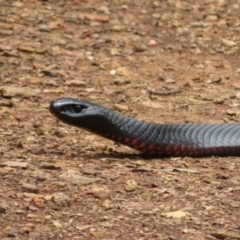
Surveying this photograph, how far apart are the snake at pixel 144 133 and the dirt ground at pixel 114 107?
0.32 ft

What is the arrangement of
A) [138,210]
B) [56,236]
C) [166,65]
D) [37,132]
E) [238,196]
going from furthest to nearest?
1. [166,65]
2. [37,132]
3. [238,196]
4. [138,210]
5. [56,236]

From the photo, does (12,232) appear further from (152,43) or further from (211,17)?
(211,17)

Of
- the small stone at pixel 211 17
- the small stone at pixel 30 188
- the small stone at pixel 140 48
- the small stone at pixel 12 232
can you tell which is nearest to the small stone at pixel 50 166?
the small stone at pixel 30 188

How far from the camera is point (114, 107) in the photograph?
860 centimetres

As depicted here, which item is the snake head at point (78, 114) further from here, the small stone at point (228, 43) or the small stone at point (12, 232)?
the small stone at point (228, 43)

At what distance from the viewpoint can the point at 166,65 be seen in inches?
398

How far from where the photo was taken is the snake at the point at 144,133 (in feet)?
23.0

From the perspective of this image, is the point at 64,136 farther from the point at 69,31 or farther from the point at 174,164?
the point at 69,31

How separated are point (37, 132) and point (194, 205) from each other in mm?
2061

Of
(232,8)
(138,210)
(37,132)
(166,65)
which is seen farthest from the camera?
(232,8)

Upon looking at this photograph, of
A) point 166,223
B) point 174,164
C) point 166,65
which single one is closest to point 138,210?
point 166,223

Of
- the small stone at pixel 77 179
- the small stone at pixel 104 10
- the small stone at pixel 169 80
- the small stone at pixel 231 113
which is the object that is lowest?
the small stone at pixel 231 113

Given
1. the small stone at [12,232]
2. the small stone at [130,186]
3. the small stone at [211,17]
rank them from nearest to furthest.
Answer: the small stone at [12,232] → the small stone at [130,186] → the small stone at [211,17]

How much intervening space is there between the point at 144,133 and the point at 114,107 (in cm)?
152
